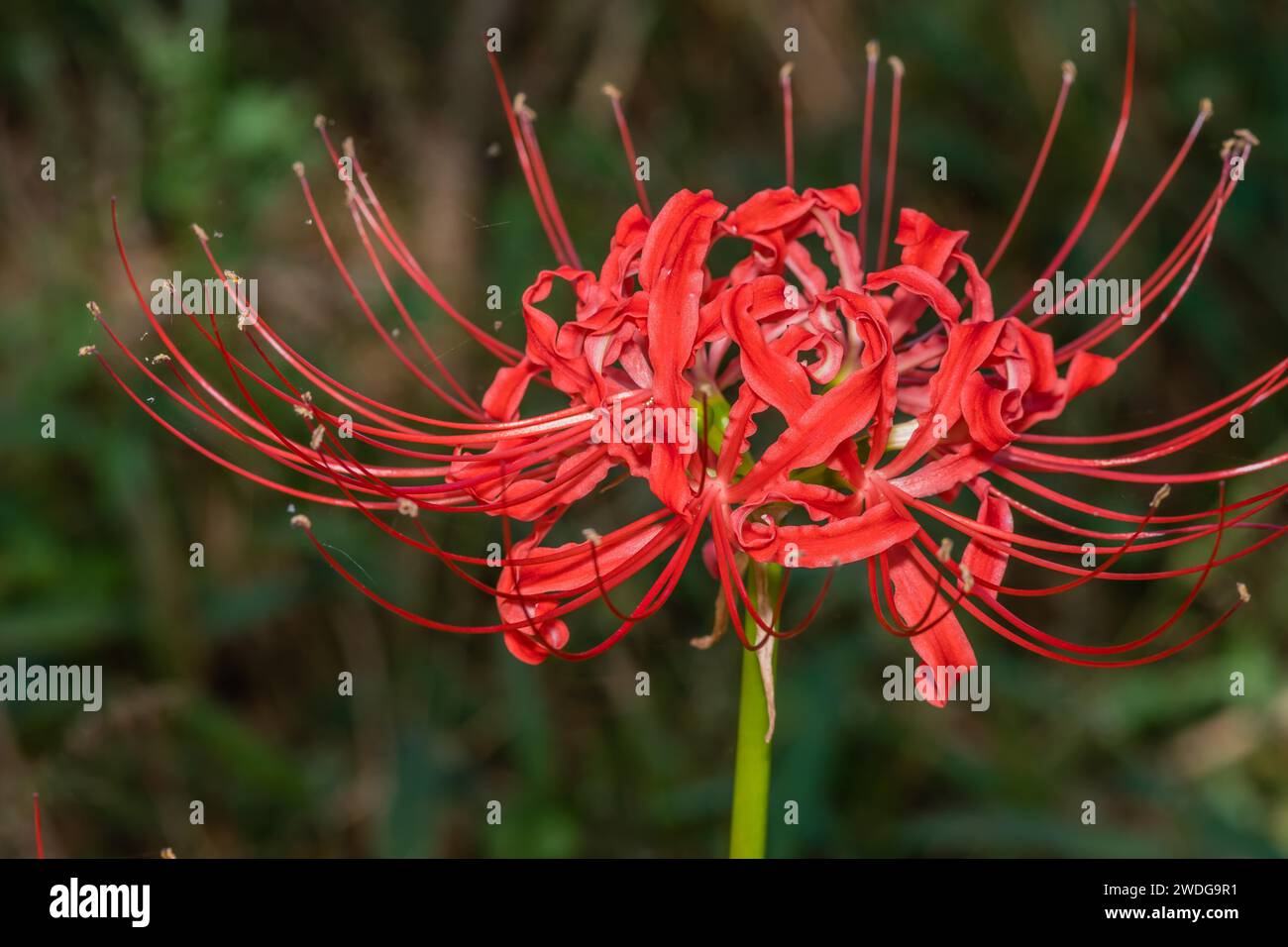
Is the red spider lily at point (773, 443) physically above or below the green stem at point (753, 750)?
above

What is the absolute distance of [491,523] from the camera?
12.1 ft

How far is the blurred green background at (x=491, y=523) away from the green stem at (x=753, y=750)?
1555 millimetres

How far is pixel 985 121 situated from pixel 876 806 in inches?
103

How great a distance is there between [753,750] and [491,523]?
221 centimetres

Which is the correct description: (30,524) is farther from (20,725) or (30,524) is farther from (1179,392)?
(1179,392)

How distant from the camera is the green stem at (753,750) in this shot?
60.7 inches

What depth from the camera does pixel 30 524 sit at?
3.78 m

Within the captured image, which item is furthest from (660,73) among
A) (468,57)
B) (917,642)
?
(917,642)

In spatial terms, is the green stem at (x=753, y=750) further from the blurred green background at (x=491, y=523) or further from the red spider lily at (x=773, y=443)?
the blurred green background at (x=491, y=523)

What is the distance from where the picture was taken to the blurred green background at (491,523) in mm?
3398

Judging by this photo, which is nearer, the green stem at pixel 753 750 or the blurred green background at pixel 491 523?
the green stem at pixel 753 750

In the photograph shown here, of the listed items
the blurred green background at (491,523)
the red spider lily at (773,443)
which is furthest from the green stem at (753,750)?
the blurred green background at (491,523)

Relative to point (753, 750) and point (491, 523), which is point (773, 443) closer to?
point (753, 750)

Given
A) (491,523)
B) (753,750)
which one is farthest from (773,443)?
(491,523)
